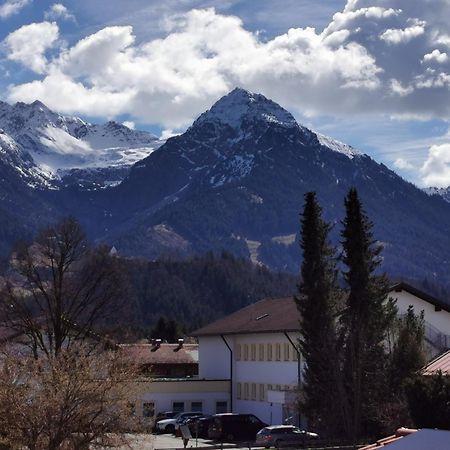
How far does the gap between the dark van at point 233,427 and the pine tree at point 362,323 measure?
11399 mm

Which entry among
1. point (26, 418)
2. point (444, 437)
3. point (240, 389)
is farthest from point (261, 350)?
point (444, 437)

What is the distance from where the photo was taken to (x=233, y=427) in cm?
5781

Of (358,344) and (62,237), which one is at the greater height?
(62,237)

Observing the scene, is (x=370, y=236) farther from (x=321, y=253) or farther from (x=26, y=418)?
(x=26, y=418)

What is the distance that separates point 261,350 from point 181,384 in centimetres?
663

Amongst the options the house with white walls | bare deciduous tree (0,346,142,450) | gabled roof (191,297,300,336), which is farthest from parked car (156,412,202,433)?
bare deciduous tree (0,346,142,450)

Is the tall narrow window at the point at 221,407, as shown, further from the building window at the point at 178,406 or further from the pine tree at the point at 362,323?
the pine tree at the point at 362,323

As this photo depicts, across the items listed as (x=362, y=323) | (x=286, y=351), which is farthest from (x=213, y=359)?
(x=362, y=323)

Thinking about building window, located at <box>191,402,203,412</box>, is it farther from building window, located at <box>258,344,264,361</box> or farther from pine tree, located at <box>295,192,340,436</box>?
pine tree, located at <box>295,192,340,436</box>

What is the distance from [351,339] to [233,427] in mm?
12492

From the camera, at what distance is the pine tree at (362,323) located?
155ft

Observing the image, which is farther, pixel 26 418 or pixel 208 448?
pixel 208 448

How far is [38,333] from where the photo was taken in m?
50.8

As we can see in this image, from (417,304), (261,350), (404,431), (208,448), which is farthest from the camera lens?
(261,350)
